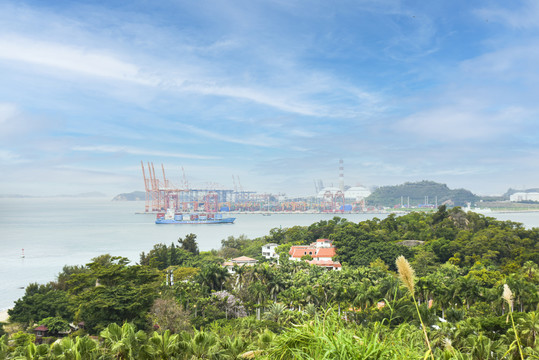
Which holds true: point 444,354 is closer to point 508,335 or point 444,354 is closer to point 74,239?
point 508,335

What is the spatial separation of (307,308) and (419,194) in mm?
97800

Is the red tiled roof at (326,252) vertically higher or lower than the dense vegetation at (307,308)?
lower

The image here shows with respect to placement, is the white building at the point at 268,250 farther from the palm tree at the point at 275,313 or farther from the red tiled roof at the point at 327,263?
the palm tree at the point at 275,313

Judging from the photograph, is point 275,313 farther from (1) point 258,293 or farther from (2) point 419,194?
(2) point 419,194

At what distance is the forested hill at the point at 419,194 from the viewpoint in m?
95.5

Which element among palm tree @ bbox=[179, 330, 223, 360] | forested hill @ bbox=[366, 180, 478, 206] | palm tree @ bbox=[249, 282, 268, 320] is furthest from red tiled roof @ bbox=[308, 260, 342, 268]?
forested hill @ bbox=[366, 180, 478, 206]

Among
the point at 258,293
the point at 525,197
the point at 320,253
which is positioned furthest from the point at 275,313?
the point at 525,197

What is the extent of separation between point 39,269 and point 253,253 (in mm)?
15594

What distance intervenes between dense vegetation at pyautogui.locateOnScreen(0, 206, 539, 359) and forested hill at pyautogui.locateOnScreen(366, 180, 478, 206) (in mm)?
76044

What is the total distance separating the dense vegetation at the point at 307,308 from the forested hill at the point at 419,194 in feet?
249

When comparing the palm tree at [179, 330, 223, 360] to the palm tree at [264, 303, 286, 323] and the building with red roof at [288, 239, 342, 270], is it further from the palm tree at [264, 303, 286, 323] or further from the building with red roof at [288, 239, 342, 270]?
the building with red roof at [288, 239, 342, 270]

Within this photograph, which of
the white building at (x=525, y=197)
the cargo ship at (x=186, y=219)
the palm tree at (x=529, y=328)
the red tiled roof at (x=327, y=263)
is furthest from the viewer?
the white building at (x=525, y=197)

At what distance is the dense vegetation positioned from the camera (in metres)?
2.37

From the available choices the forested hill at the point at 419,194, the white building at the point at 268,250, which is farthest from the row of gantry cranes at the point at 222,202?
the white building at the point at 268,250
